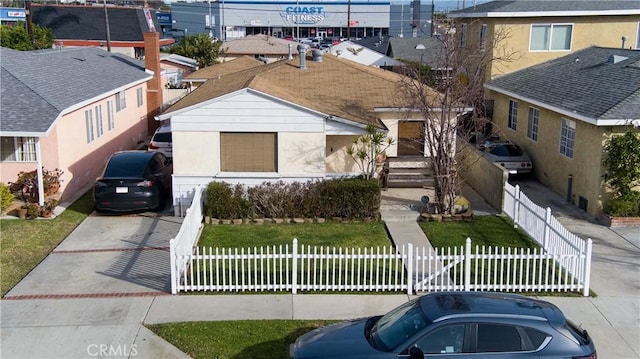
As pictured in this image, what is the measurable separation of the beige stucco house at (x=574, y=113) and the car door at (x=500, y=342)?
1090 cm

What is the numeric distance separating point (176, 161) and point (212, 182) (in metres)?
1.16

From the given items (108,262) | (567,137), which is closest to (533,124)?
(567,137)

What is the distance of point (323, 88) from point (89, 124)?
7432 millimetres

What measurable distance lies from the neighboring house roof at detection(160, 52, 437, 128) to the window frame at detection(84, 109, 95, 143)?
309cm

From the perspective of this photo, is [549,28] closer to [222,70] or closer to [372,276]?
[222,70]

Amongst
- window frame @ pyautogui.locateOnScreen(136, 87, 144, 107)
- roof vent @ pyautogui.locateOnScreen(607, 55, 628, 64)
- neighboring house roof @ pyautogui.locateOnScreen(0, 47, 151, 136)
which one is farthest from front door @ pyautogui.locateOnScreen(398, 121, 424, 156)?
window frame @ pyautogui.locateOnScreen(136, 87, 144, 107)

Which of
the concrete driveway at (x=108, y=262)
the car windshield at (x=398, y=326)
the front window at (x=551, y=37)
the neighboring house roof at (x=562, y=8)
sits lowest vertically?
the concrete driveway at (x=108, y=262)

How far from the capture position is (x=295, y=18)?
383 ft

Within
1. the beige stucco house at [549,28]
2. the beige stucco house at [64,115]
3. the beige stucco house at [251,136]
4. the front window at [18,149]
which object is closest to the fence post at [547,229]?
the beige stucco house at [251,136]

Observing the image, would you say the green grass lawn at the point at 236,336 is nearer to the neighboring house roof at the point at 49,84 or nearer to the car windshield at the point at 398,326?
the car windshield at the point at 398,326

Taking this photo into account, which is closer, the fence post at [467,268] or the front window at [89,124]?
the fence post at [467,268]

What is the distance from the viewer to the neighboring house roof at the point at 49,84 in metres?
17.9

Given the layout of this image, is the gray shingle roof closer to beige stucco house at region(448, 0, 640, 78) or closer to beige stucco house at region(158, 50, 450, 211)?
beige stucco house at region(448, 0, 640, 78)

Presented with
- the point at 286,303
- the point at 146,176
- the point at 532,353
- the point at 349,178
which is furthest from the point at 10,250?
the point at 532,353
